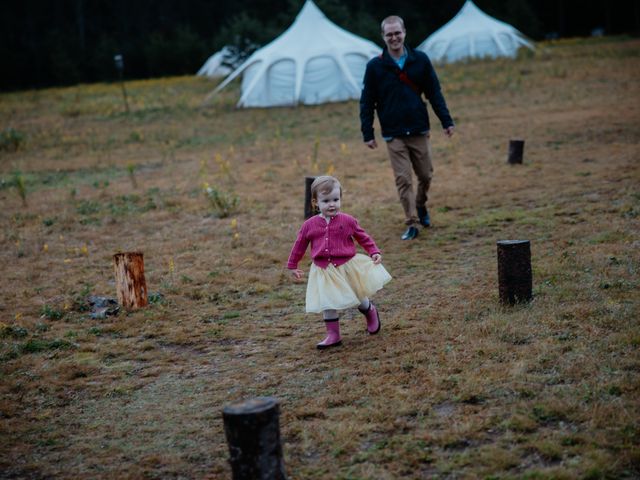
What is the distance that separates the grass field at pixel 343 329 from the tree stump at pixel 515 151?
200 mm

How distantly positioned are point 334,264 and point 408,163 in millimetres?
3142

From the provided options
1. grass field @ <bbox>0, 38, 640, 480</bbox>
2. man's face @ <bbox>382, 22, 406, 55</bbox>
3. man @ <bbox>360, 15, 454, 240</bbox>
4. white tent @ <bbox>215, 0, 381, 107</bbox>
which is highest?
white tent @ <bbox>215, 0, 381, 107</bbox>

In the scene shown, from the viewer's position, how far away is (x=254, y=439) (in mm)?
2967

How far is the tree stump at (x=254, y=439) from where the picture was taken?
2936 mm

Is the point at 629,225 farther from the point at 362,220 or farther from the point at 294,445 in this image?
the point at 294,445

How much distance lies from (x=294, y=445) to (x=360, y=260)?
1.73m

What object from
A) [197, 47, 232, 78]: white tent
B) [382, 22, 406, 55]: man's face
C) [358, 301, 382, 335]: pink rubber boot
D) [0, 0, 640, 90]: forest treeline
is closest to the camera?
[358, 301, 382, 335]: pink rubber boot

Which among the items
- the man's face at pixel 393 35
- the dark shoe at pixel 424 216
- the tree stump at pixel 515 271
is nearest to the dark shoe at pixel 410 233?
the dark shoe at pixel 424 216

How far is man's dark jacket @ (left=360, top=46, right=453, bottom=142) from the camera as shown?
7.75 m

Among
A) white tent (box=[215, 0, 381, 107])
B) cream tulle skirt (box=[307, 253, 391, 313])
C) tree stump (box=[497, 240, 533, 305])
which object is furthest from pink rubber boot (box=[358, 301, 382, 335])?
white tent (box=[215, 0, 381, 107])

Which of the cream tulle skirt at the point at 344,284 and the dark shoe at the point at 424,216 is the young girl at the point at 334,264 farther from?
the dark shoe at the point at 424,216

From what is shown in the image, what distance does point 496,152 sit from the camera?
42.1 feet

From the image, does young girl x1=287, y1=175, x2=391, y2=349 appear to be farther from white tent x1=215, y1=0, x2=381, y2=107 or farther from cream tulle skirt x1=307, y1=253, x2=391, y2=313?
white tent x1=215, y1=0, x2=381, y2=107

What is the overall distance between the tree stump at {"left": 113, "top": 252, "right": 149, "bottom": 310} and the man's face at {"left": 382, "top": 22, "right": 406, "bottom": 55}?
343cm
